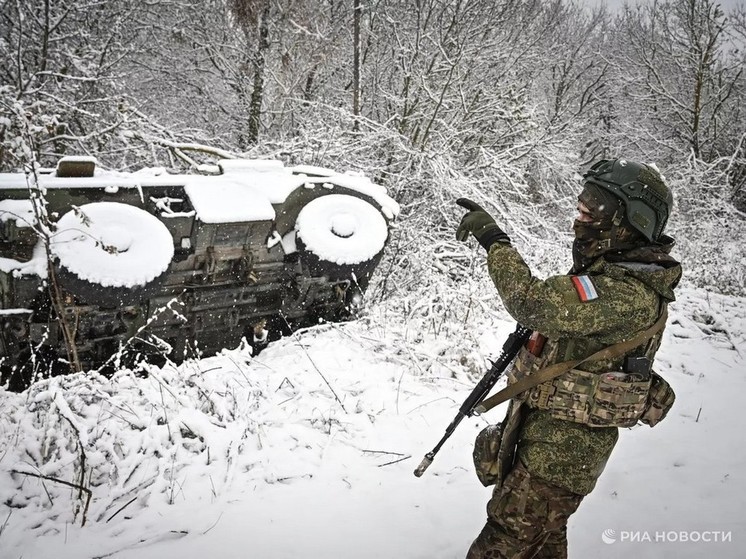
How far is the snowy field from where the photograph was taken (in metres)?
2.48

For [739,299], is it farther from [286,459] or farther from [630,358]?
[286,459]

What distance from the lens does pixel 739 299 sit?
23.8ft

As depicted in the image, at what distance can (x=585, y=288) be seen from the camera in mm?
1867

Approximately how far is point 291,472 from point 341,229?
2.48 m

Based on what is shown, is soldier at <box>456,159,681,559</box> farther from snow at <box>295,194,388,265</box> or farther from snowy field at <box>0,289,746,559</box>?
snow at <box>295,194,388,265</box>

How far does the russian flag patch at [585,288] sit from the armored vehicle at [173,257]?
2.90 metres

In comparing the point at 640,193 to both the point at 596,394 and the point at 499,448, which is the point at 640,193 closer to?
the point at 596,394

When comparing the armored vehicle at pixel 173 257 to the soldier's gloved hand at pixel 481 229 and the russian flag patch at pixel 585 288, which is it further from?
the russian flag patch at pixel 585 288

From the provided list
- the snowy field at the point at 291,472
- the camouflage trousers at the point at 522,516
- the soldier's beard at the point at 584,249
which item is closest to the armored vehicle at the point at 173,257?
the snowy field at the point at 291,472

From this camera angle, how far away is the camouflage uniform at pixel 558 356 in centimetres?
187

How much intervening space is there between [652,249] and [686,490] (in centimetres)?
209

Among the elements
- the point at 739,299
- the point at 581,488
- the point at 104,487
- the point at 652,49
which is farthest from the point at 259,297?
the point at 652,49
